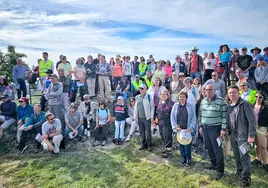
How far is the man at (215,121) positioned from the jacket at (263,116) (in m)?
1.19

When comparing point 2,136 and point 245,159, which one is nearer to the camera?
point 245,159

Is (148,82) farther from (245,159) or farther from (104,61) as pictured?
(245,159)

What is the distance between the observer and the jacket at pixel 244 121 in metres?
4.83

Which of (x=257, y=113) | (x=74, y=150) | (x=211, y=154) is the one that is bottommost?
(x=74, y=150)

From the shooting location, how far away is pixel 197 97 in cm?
750

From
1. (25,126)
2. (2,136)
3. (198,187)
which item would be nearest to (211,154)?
(198,187)

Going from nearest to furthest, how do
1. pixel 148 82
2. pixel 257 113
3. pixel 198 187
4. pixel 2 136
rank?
pixel 198 187 < pixel 257 113 < pixel 2 136 < pixel 148 82

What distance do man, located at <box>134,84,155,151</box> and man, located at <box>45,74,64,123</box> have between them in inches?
130

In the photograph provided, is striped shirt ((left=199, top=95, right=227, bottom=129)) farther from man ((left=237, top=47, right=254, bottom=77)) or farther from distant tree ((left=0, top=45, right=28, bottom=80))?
distant tree ((left=0, top=45, right=28, bottom=80))

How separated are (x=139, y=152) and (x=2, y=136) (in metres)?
6.48

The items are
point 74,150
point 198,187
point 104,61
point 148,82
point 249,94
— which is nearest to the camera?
point 198,187

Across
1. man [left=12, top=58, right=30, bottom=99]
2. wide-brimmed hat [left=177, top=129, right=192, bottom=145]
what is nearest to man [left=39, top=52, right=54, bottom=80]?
man [left=12, top=58, right=30, bottom=99]

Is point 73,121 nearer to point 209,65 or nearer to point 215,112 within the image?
point 215,112

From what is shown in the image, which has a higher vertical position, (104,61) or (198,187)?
(104,61)
